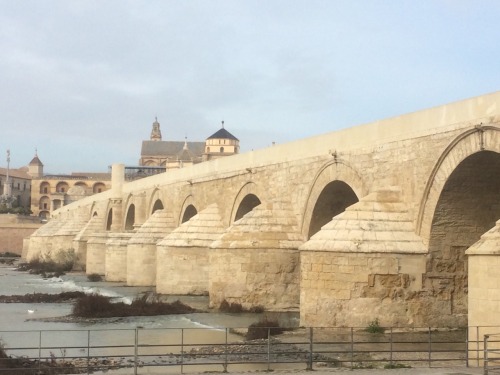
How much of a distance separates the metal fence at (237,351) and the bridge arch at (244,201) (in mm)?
7889

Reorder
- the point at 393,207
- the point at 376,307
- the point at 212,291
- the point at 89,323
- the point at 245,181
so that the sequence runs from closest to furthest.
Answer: the point at 376,307, the point at 393,207, the point at 89,323, the point at 212,291, the point at 245,181

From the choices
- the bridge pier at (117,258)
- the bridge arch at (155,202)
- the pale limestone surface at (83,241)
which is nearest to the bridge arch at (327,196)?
the bridge pier at (117,258)

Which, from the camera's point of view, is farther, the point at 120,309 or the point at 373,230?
the point at 120,309

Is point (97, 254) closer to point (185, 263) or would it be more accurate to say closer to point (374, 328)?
point (185, 263)

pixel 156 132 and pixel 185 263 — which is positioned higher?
pixel 156 132

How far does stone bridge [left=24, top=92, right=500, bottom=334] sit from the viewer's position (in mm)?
13305

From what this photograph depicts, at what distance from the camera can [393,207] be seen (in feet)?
49.2

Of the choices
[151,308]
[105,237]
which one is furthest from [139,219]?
[151,308]

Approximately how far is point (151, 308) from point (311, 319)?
Answer: 5.98 meters

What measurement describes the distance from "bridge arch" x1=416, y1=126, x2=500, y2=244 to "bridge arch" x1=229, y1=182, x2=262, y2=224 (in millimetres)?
9160

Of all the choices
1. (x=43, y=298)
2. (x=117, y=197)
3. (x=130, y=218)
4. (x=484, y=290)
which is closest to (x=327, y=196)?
(x=484, y=290)

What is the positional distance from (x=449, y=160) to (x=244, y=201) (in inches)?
432

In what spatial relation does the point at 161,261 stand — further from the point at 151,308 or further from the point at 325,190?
the point at 325,190

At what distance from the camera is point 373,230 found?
14438 millimetres
